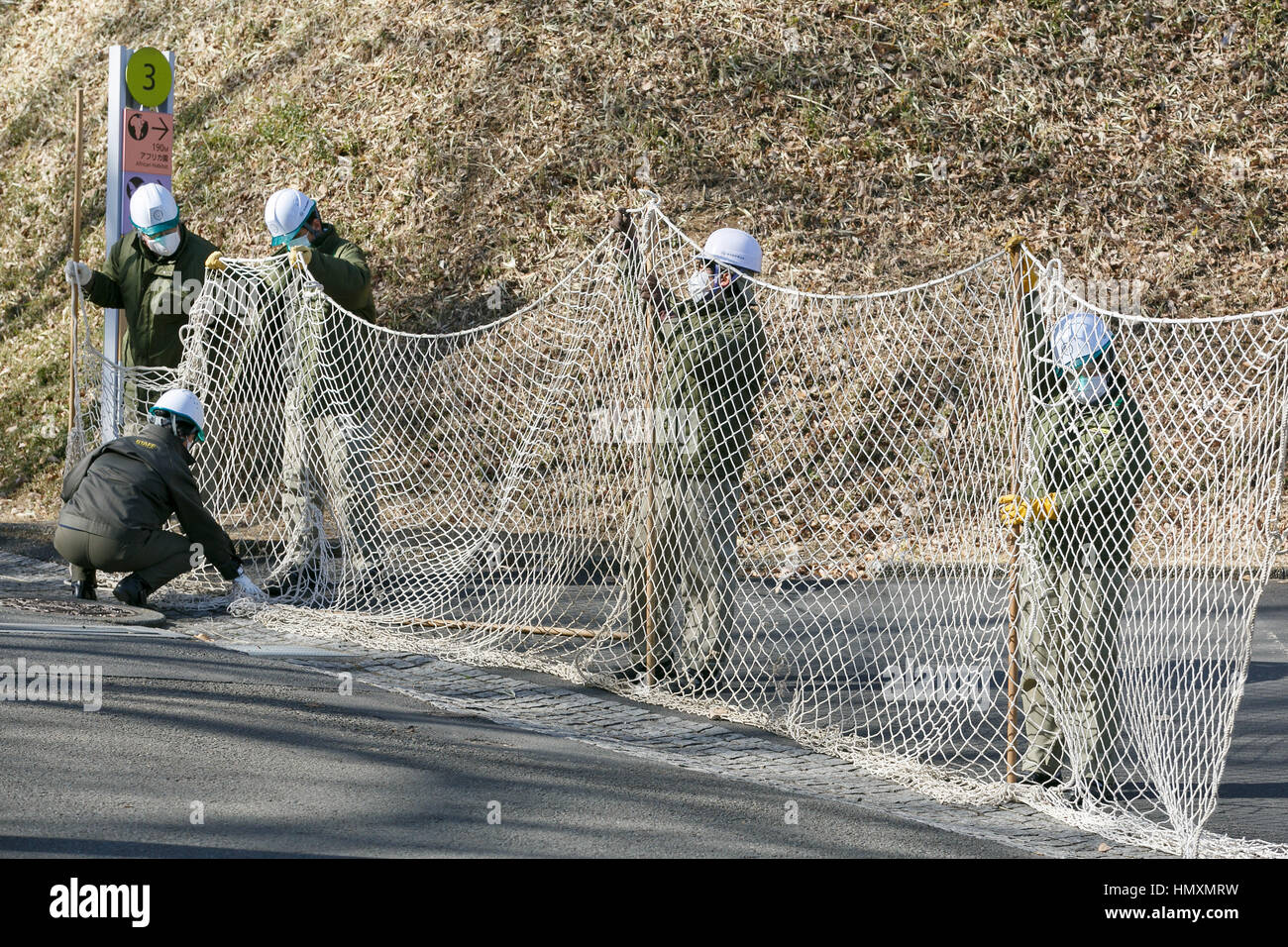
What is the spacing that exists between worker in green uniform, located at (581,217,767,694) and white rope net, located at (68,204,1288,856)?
1cm

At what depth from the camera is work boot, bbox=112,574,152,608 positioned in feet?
25.3

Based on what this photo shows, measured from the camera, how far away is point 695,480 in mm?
6750

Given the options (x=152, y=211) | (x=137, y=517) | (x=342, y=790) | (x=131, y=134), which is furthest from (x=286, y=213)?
(x=342, y=790)

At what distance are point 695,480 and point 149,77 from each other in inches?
224

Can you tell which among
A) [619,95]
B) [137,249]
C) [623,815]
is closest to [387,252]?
[619,95]

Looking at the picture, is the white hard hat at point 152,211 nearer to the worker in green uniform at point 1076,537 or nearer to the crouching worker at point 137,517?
the crouching worker at point 137,517

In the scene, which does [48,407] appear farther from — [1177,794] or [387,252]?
[1177,794]

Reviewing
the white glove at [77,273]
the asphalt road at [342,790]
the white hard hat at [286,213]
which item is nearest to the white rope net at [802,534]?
the white hard hat at [286,213]

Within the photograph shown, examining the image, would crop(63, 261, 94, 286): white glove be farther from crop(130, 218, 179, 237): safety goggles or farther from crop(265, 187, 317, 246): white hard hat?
crop(265, 187, 317, 246): white hard hat

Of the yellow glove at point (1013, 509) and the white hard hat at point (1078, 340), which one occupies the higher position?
the white hard hat at point (1078, 340)

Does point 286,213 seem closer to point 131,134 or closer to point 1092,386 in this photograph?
point 131,134

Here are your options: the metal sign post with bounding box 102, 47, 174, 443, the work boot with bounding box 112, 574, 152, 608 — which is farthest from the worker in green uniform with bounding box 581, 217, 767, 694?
the metal sign post with bounding box 102, 47, 174, 443

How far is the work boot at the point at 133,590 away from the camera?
25.3 feet

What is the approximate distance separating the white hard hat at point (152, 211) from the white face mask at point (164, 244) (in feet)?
0.17
